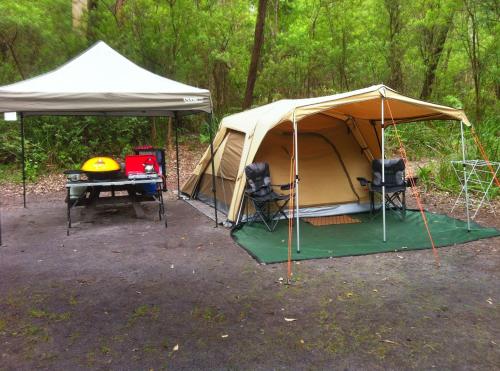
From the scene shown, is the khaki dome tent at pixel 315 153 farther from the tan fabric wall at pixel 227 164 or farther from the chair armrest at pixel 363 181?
the chair armrest at pixel 363 181

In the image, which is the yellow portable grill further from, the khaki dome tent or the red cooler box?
the khaki dome tent

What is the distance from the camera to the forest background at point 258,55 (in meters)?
11.4

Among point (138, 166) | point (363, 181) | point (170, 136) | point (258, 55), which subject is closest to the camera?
point (138, 166)

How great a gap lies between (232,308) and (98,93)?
11.7ft

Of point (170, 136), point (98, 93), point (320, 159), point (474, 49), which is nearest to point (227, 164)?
point (320, 159)

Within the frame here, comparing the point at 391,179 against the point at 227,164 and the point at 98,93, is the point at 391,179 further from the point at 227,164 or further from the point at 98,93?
the point at 98,93

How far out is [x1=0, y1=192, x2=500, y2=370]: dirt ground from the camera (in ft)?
9.65

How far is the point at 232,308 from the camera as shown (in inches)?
145

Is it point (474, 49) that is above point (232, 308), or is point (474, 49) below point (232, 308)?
above

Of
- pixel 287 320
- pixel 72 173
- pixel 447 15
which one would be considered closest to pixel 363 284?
pixel 287 320

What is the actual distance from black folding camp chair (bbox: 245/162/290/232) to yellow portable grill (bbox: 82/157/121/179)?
77.7 inches

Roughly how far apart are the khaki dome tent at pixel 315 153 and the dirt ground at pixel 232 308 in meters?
1.58

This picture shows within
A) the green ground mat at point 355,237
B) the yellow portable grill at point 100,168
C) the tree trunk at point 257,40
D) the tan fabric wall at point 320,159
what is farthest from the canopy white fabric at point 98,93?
the tree trunk at point 257,40

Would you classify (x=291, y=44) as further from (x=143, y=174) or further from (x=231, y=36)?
(x=143, y=174)
